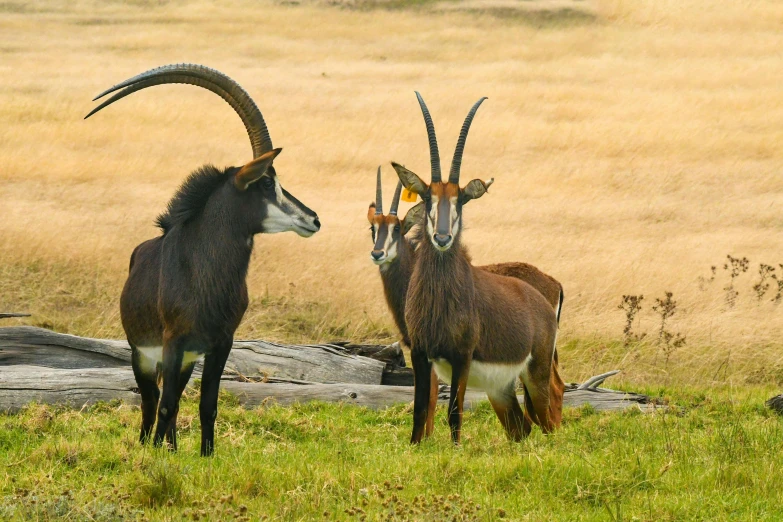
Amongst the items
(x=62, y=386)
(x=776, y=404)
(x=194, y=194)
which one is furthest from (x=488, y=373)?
(x=62, y=386)

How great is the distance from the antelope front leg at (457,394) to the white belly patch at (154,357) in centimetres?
226

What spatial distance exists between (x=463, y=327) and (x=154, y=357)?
9.01ft

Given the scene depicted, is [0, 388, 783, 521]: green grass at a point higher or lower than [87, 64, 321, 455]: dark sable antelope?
lower

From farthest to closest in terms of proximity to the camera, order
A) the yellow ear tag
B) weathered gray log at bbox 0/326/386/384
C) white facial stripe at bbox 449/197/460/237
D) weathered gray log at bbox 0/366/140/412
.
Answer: the yellow ear tag < weathered gray log at bbox 0/326/386/384 < weathered gray log at bbox 0/366/140/412 < white facial stripe at bbox 449/197/460/237

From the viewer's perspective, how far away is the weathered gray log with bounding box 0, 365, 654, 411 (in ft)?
37.8

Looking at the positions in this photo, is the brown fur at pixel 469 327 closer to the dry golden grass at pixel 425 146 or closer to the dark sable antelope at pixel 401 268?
the dark sable antelope at pixel 401 268

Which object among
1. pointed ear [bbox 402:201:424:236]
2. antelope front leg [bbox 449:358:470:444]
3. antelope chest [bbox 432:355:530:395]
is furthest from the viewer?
pointed ear [bbox 402:201:424:236]

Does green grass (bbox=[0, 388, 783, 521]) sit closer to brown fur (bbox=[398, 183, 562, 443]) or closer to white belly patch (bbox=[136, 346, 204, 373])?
brown fur (bbox=[398, 183, 562, 443])

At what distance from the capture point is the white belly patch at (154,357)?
9.46 metres

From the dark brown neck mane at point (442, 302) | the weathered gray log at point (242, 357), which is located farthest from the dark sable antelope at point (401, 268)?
the dark brown neck mane at point (442, 302)

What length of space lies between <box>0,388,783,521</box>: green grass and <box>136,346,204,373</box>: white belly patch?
71 centimetres

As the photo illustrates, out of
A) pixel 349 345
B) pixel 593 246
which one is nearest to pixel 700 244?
pixel 593 246

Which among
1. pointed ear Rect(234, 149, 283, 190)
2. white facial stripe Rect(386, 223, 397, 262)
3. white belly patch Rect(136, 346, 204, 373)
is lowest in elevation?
white belly patch Rect(136, 346, 204, 373)

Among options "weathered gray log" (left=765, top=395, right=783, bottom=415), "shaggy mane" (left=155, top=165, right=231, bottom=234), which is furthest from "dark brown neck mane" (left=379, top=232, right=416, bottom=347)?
"weathered gray log" (left=765, top=395, right=783, bottom=415)
